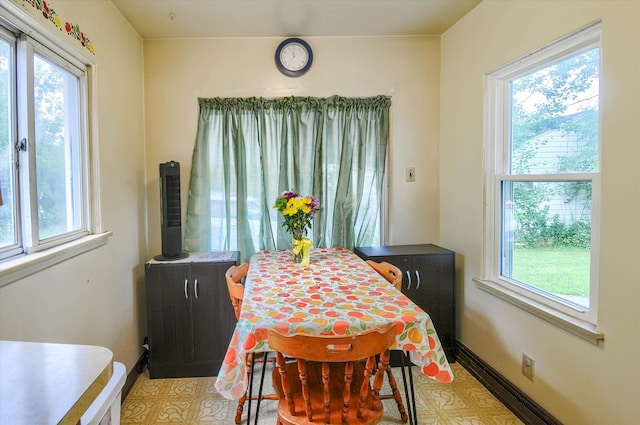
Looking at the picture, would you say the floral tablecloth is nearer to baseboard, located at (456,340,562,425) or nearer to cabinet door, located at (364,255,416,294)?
cabinet door, located at (364,255,416,294)

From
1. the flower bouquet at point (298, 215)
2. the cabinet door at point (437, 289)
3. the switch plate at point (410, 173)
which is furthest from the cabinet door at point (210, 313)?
the switch plate at point (410, 173)

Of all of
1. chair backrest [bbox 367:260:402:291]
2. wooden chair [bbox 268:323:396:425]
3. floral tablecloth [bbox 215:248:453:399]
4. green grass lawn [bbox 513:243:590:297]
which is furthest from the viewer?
chair backrest [bbox 367:260:402:291]

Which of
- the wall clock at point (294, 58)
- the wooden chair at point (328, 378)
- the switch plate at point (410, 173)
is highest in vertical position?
the wall clock at point (294, 58)

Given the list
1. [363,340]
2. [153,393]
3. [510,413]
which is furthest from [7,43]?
[510,413]

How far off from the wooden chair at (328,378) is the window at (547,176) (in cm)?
112

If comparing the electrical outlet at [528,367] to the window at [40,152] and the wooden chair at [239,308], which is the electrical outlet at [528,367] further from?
the window at [40,152]

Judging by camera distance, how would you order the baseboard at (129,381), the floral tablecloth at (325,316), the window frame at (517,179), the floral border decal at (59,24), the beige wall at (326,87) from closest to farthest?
the floral tablecloth at (325,316) → the floral border decal at (59,24) → the window frame at (517,179) → the baseboard at (129,381) → the beige wall at (326,87)

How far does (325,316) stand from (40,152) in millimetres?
1530

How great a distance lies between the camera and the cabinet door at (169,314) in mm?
2502

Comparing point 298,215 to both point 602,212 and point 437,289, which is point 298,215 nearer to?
point 437,289

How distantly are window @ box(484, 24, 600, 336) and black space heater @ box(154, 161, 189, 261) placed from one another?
215 cm

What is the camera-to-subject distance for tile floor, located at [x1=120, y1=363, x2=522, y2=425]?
82.2 inches

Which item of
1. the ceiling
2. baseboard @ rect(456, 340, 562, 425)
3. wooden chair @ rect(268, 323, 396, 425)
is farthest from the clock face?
baseboard @ rect(456, 340, 562, 425)

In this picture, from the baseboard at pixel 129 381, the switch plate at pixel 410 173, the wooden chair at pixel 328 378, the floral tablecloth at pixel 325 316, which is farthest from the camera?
the switch plate at pixel 410 173
